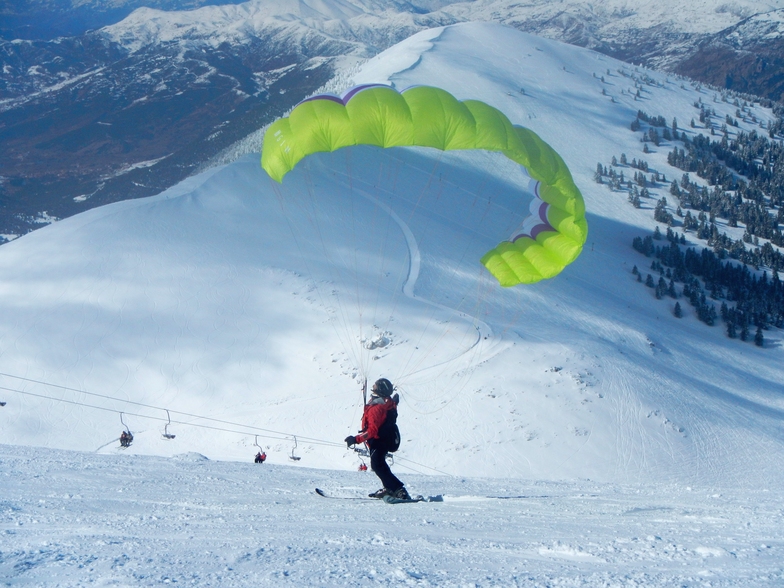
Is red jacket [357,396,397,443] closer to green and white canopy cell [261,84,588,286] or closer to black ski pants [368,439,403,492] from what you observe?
black ski pants [368,439,403,492]

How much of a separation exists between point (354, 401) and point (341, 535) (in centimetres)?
1829

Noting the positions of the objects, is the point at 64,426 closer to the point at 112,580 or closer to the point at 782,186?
the point at 112,580

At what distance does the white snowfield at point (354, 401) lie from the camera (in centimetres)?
479

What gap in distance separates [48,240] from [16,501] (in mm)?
33084

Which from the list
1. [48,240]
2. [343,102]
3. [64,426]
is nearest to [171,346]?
[64,426]

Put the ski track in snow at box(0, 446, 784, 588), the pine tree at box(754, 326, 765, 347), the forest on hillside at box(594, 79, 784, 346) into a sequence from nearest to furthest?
the ski track in snow at box(0, 446, 784, 588), the pine tree at box(754, 326, 765, 347), the forest on hillside at box(594, 79, 784, 346)

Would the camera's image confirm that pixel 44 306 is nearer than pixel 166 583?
No

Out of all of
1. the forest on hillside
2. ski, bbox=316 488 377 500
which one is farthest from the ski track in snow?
the forest on hillside

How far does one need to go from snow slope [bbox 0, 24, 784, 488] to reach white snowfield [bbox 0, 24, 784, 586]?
12 centimetres

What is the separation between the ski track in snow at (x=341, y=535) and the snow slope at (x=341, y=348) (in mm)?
12691

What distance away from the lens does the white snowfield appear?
15.7 ft

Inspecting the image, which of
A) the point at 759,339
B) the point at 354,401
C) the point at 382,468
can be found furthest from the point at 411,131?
the point at 759,339

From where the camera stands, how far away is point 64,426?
916 inches

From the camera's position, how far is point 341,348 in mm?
26500
